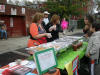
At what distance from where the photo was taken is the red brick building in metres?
10.7

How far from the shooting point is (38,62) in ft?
5.59

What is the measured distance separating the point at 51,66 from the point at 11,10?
10217mm

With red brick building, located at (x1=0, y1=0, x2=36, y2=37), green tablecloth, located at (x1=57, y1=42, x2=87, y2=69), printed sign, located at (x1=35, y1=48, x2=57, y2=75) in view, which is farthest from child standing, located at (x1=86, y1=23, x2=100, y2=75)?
red brick building, located at (x1=0, y1=0, x2=36, y2=37)

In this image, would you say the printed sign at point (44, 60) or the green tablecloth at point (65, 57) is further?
the green tablecloth at point (65, 57)

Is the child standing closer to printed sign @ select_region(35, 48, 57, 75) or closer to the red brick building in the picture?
printed sign @ select_region(35, 48, 57, 75)

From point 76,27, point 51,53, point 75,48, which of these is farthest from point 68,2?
point 51,53

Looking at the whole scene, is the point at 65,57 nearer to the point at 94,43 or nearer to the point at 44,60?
the point at 94,43

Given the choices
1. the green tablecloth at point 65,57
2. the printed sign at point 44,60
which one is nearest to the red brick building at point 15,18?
the green tablecloth at point 65,57

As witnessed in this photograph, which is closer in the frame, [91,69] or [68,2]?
[91,69]

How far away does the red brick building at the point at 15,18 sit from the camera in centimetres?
1071

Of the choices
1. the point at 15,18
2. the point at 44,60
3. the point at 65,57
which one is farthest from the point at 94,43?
the point at 15,18

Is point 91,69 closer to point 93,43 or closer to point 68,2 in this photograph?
point 93,43

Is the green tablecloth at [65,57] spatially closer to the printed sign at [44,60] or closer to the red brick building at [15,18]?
the printed sign at [44,60]

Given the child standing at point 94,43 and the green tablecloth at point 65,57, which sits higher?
the child standing at point 94,43
